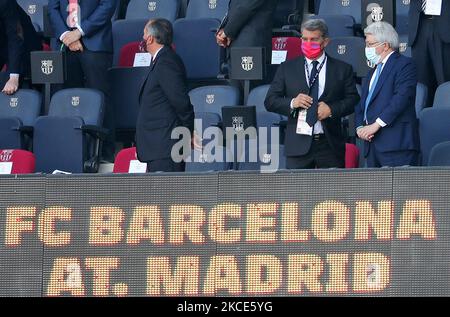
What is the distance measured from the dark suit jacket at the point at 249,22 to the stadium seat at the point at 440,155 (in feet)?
8.33

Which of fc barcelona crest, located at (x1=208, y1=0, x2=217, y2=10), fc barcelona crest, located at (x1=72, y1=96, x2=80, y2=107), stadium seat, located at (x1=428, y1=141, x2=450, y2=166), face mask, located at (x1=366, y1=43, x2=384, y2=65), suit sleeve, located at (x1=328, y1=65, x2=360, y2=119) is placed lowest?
stadium seat, located at (x1=428, y1=141, x2=450, y2=166)

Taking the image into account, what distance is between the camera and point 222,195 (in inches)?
346

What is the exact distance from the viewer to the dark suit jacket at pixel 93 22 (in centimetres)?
1339

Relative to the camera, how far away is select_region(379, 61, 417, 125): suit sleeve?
10.7 m

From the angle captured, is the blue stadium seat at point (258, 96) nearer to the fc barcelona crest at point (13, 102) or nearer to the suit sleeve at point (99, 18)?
the suit sleeve at point (99, 18)

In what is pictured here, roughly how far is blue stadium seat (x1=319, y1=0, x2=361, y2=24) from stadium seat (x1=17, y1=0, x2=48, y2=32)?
2.85 metres

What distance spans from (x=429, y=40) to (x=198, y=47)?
2383 mm

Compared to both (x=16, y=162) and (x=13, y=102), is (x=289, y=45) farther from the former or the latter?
(x=16, y=162)

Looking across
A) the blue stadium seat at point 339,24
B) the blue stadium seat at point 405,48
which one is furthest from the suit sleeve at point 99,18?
the blue stadium seat at point 405,48

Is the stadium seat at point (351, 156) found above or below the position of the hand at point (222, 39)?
below

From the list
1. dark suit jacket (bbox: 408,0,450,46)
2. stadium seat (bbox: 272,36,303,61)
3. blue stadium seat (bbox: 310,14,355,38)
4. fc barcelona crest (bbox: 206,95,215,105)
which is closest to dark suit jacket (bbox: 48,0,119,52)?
fc barcelona crest (bbox: 206,95,215,105)

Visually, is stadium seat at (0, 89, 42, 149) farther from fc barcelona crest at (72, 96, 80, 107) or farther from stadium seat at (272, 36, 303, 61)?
stadium seat at (272, 36, 303, 61)

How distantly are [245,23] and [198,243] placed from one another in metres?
4.32
